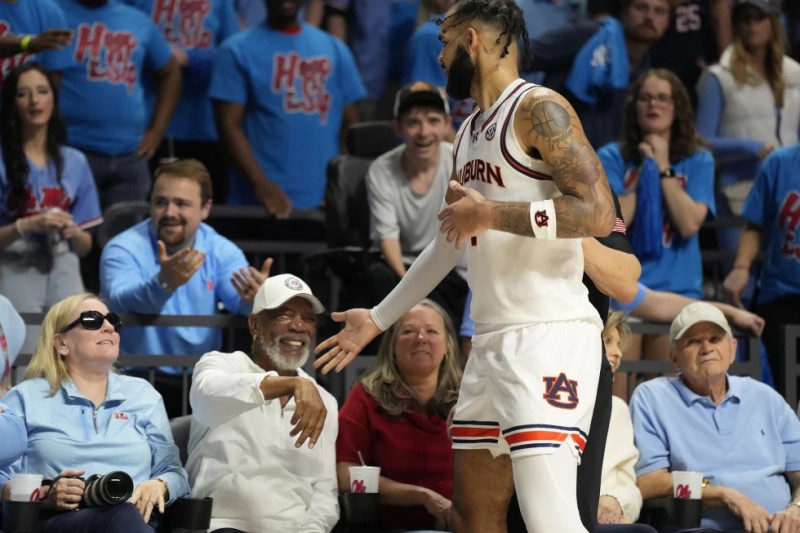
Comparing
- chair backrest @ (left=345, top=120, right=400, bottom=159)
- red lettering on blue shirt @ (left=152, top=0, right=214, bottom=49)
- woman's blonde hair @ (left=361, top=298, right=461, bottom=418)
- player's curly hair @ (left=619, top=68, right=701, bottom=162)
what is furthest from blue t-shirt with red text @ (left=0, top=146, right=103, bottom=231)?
player's curly hair @ (left=619, top=68, right=701, bottom=162)

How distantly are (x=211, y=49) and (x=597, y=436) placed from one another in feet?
16.8

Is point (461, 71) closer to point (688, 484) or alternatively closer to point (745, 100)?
point (688, 484)

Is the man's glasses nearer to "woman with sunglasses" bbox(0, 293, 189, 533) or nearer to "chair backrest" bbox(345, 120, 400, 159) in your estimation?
"chair backrest" bbox(345, 120, 400, 159)

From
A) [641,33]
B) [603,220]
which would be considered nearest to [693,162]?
[641,33]

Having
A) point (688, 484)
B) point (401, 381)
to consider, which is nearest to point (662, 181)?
point (401, 381)

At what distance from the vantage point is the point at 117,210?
23.4 ft

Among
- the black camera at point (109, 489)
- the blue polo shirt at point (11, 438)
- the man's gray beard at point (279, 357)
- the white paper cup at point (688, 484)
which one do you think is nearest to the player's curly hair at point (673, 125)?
the white paper cup at point (688, 484)

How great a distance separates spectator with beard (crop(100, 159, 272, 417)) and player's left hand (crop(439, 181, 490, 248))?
95.3 inches

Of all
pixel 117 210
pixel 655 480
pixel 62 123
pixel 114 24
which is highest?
pixel 114 24

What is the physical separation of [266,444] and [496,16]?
2015 millimetres

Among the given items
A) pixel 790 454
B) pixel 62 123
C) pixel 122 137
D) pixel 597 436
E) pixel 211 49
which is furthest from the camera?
pixel 211 49

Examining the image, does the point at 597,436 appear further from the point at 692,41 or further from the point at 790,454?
the point at 692,41

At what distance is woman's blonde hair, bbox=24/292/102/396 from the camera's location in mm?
5023

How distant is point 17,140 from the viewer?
6.87 m
